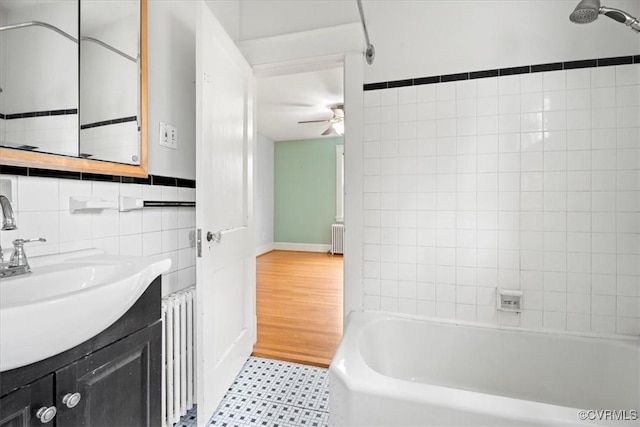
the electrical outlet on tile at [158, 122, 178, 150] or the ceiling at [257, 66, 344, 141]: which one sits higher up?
the ceiling at [257, 66, 344, 141]

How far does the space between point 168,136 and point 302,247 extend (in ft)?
15.3

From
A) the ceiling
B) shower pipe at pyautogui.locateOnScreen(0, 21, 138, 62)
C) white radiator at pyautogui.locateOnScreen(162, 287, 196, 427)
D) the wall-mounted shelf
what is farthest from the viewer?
the ceiling

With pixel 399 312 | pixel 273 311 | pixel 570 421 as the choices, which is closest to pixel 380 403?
pixel 570 421

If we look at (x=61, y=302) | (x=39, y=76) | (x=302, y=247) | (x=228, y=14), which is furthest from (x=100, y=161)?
(x=302, y=247)

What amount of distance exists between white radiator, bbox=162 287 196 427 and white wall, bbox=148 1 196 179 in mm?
619

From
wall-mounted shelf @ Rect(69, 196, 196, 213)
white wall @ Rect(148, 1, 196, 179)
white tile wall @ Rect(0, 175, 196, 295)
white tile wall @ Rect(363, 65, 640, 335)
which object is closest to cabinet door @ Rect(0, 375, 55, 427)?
white tile wall @ Rect(0, 175, 196, 295)

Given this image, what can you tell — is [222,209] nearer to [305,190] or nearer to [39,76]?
[39,76]

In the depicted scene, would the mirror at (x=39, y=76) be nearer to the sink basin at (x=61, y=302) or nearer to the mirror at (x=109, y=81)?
the mirror at (x=109, y=81)

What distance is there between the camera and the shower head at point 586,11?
1136 mm

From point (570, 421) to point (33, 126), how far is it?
1841 mm

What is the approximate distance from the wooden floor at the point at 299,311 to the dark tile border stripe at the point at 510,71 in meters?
1.80

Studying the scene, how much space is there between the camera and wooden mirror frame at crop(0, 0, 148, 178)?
83 centimetres

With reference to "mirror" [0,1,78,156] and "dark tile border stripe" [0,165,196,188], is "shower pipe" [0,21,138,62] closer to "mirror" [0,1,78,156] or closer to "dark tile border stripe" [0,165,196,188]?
"mirror" [0,1,78,156]

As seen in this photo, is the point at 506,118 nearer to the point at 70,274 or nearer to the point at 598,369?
the point at 598,369
